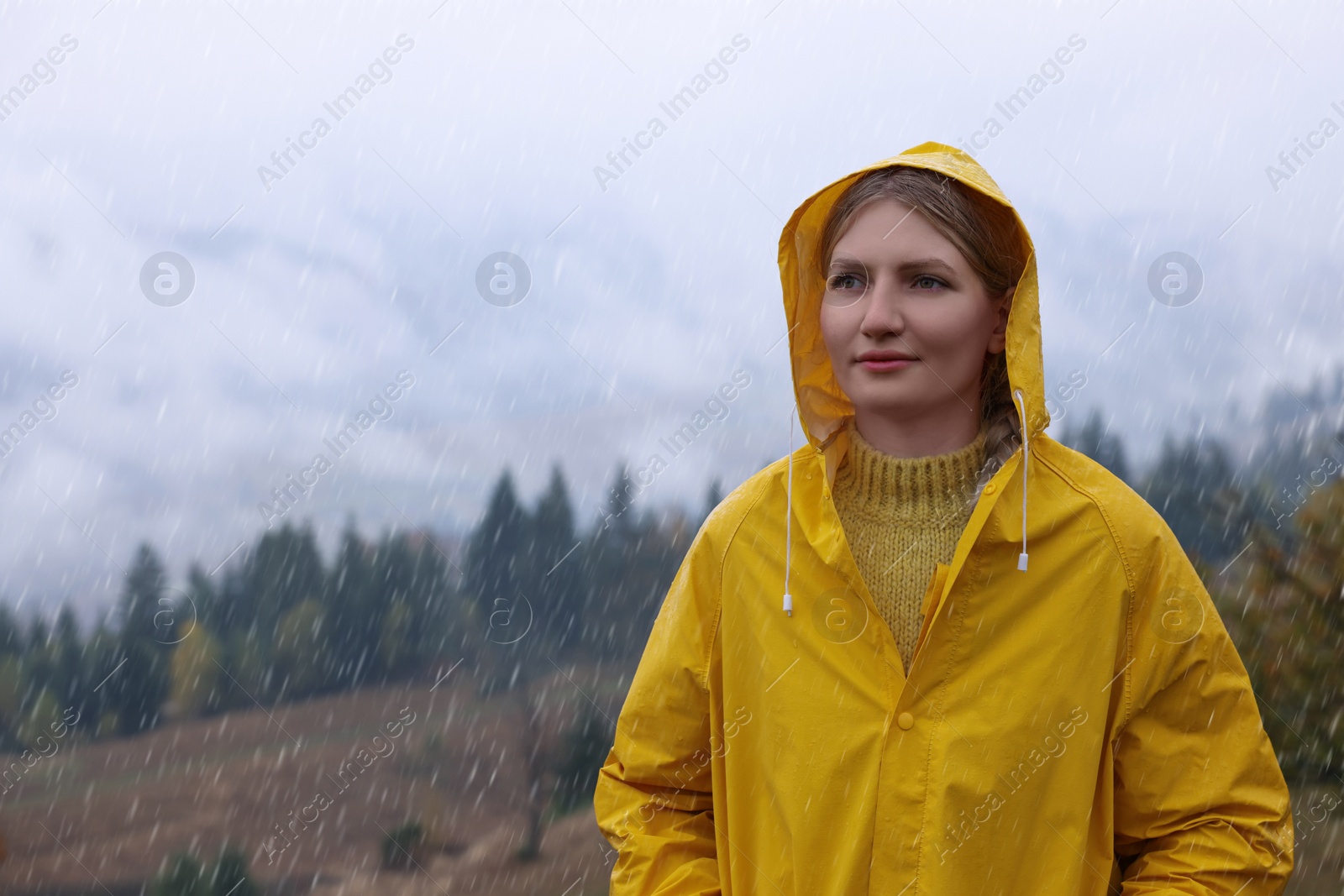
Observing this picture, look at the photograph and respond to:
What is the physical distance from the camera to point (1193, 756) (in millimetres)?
1604

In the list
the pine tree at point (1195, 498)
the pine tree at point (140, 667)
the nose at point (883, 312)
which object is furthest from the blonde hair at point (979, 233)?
the pine tree at point (140, 667)

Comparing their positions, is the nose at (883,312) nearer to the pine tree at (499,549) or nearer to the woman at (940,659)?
the woman at (940,659)

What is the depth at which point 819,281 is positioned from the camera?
1.99 m

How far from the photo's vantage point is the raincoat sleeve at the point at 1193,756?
5.18ft

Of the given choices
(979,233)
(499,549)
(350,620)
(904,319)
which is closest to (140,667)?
(350,620)

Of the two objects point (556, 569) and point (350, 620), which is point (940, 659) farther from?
point (350, 620)

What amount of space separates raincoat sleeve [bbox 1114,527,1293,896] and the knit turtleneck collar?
0.33 metres

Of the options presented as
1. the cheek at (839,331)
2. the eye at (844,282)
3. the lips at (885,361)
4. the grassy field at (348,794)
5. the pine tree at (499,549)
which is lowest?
the grassy field at (348,794)

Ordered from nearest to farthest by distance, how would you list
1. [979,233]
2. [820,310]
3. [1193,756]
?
[1193,756] → [979,233] → [820,310]

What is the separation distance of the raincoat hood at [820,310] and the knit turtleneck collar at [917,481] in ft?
0.30

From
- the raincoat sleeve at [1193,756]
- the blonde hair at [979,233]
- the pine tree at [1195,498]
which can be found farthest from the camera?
the pine tree at [1195,498]

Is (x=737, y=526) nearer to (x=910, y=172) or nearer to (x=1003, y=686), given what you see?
(x=1003, y=686)

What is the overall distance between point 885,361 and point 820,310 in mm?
310

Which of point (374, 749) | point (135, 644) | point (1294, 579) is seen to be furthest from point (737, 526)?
point (135, 644)
